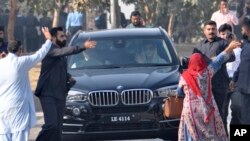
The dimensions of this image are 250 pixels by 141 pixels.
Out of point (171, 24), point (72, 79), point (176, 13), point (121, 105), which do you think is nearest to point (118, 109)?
point (121, 105)

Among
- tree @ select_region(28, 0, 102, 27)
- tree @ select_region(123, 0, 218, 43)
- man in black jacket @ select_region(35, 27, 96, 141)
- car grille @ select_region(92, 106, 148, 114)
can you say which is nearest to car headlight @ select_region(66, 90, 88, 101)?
car grille @ select_region(92, 106, 148, 114)

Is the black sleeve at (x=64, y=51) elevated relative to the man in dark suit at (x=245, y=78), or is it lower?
elevated

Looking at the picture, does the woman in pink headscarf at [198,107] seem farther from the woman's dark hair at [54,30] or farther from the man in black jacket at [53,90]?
the woman's dark hair at [54,30]

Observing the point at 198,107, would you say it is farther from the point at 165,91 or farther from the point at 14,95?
the point at 14,95

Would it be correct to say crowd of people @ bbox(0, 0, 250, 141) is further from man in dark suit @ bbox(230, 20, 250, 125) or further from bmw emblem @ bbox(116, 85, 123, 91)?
bmw emblem @ bbox(116, 85, 123, 91)

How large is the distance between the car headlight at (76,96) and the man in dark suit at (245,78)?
210cm

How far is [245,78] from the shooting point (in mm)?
12039

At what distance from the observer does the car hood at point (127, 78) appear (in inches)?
507

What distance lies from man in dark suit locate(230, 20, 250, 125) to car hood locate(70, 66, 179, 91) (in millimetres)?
1145

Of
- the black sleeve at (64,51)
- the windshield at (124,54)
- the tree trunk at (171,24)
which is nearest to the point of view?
the black sleeve at (64,51)

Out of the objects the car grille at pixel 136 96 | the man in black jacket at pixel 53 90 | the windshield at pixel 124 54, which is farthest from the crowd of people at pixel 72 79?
the windshield at pixel 124 54

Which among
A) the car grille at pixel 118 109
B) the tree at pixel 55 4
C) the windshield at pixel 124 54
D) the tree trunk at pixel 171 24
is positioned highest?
the windshield at pixel 124 54

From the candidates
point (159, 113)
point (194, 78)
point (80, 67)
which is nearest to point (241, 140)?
point (194, 78)

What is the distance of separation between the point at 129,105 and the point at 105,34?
7.69 ft
